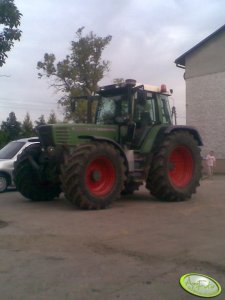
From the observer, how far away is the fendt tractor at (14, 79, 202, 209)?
9773mm

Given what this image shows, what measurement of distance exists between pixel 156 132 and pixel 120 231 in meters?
4.25

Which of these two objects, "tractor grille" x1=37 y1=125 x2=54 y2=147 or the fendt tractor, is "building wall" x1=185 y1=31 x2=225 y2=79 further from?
"tractor grille" x1=37 y1=125 x2=54 y2=147

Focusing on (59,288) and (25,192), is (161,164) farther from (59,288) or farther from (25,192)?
(59,288)

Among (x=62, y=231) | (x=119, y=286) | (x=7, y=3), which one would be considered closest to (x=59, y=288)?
(x=119, y=286)

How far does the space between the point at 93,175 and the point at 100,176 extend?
25cm

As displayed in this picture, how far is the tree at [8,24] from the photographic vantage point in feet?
29.8

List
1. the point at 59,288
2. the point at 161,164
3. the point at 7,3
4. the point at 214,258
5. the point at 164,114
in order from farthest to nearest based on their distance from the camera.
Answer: the point at 164,114 < the point at 161,164 < the point at 7,3 < the point at 214,258 < the point at 59,288

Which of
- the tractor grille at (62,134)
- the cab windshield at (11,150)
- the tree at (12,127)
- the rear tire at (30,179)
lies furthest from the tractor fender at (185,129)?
the tree at (12,127)

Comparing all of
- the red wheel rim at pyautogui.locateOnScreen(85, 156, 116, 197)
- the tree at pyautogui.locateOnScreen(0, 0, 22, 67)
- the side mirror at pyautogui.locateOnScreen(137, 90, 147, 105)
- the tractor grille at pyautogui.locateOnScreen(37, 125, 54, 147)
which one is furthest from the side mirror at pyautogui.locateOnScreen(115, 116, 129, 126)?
the tree at pyautogui.locateOnScreen(0, 0, 22, 67)

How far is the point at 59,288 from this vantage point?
476 centimetres

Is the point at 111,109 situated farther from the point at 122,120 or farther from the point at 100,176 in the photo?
the point at 100,176

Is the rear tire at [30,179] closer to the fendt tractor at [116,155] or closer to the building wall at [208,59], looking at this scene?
the fendt tractor at [116,155]

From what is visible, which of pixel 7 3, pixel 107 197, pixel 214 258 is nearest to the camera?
pixel 214 258

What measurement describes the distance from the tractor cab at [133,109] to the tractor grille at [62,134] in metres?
1.57
